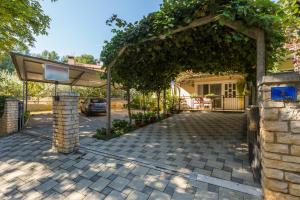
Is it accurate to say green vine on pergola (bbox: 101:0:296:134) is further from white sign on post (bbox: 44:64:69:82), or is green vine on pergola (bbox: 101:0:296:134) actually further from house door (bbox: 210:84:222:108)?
house door (bbox: 210:84:222:108)

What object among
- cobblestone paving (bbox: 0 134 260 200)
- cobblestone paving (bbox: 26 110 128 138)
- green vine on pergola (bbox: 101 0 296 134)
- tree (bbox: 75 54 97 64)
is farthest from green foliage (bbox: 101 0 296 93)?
tree (bbox: 75 54 97 64)

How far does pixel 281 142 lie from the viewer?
1756mm

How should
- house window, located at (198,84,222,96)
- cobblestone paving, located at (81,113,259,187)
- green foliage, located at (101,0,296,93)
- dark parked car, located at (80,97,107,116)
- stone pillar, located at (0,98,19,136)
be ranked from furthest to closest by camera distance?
house window, located at (198,84,222,96)
dark parked car, located at (80,97,107,116)
stone pillar, located at (0,98,19,136)
green foliage, located at (101,0,296,93)
cobblestone paving, located at (81,113,259,187)

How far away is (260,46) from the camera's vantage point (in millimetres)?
3420

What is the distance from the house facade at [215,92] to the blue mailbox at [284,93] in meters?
10.7

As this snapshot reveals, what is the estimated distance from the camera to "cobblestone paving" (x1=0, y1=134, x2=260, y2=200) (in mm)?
2371

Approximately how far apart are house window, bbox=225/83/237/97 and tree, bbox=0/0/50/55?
12605mm

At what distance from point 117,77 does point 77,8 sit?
15.5ft

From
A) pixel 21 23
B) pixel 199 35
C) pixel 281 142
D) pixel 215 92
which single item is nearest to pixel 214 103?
pixel 215 92

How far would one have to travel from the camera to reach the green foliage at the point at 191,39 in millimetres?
3342

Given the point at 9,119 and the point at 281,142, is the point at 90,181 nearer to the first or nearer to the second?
the point at 281,142

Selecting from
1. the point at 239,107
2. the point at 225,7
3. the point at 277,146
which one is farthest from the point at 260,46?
the point at 239,107

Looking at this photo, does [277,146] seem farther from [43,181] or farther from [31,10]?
[31,10]

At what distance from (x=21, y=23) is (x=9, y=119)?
4682 mm
